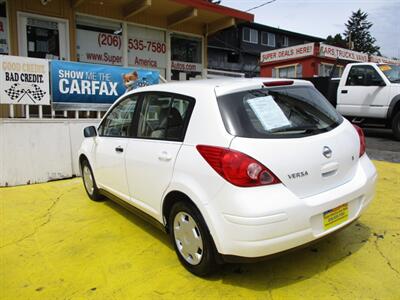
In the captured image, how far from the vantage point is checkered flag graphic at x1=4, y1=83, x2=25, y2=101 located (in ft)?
19.4

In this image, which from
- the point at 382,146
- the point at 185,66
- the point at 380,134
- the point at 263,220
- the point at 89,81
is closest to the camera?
the point at 263,220

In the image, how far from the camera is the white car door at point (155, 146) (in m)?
3.11

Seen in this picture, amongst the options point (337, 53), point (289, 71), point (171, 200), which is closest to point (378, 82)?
point (171, 200)

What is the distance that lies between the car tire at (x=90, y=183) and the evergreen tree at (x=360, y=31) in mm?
72878

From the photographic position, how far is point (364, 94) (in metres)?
9.60

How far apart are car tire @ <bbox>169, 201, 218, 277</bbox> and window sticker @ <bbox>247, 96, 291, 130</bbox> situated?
2.84 feet

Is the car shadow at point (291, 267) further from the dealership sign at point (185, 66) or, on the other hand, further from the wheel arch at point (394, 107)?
the dealership sign at point (185, 66)

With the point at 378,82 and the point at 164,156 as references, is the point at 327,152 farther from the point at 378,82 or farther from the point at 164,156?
the point at 378,82

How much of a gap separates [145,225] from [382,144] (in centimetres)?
684

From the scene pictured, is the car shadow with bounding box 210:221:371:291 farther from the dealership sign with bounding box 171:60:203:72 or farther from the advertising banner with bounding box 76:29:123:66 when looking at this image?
the dealership sign with bounding box 171:60:203:72

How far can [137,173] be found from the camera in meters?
3.57

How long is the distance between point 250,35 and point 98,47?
28.7 metres

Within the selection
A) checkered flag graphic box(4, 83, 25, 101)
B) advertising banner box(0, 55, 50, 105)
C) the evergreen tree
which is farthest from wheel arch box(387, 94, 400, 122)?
the evergreen tree

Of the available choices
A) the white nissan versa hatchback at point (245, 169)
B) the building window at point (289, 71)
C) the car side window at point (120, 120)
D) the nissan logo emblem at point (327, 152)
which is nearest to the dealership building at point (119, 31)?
the car side window at point (120, 120)
